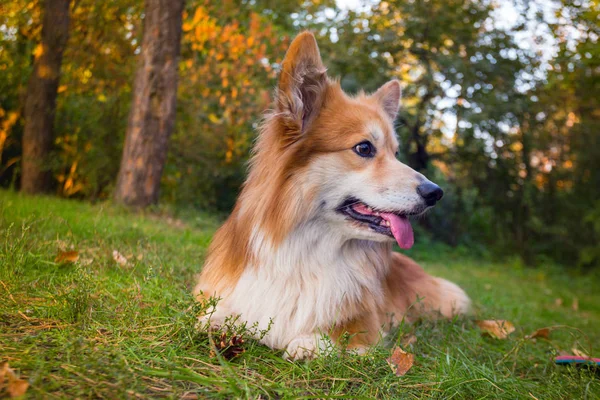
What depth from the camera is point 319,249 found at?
8.48 feet

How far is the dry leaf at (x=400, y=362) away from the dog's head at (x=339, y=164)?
59 centimetres

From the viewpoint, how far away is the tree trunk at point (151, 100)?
6.38 metres

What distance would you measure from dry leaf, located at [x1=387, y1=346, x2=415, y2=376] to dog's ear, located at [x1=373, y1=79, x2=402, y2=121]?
5.81ft

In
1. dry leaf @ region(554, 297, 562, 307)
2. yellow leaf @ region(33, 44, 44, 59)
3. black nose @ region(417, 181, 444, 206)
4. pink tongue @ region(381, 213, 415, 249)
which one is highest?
yellow leaf @ region(33, 44, 44, 59)

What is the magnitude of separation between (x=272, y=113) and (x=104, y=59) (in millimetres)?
6260

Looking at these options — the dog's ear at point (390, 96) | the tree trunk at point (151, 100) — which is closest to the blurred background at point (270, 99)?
the tree trunk at point (151, 100)

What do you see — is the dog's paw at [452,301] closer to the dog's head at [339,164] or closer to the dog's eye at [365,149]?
the dog's head at [339,164]

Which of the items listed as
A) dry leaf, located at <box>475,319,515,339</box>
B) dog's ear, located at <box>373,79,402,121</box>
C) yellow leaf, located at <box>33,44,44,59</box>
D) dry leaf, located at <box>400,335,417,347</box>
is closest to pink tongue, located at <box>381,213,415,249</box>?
dry leaf, located at <box>400,335,417,347</box>

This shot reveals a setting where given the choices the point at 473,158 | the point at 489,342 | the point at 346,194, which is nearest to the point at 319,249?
the point at 346,194

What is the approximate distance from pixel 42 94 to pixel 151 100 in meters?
2.02

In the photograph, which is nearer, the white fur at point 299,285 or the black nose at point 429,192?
the white fur at point 299,285

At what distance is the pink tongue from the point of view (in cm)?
254

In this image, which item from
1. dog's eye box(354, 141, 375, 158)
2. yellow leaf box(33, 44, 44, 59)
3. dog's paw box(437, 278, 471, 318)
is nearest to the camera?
dog's eye box(354, 141, 375, 158)

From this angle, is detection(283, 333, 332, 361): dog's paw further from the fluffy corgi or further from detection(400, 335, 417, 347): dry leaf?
detection(400, 335, 417, 347): dry leaf
